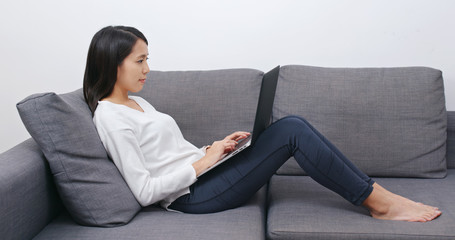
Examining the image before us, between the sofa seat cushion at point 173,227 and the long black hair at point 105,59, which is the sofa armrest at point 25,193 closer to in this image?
the sofa seat cushion at point 173,227

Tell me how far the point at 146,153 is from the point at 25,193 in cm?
43

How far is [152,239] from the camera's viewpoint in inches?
54.3

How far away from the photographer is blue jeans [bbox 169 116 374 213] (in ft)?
5.13

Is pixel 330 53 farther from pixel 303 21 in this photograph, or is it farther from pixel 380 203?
pixel 380 203

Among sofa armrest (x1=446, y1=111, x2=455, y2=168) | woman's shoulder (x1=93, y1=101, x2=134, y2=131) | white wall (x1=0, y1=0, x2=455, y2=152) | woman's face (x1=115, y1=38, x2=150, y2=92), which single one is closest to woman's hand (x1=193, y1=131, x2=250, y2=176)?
woman's shoulder (x1=93, y1=101, x2=134, y2=131)

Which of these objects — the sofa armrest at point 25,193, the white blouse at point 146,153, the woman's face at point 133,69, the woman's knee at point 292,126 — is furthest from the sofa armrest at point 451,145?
the sofa armrest at point 25,193

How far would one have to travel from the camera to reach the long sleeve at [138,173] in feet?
4.94

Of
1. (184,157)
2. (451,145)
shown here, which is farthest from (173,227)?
(451,145)

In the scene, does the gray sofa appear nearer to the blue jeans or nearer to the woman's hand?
the blue jeans

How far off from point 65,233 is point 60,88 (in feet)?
4.05

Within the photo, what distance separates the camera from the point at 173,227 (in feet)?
4.79

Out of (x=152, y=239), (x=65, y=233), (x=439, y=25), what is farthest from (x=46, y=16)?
(x=439, y=25)

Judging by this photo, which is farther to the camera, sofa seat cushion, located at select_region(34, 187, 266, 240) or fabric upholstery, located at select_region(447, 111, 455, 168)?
fabric upholstery, located at select_region(447, 111, 455, 168)

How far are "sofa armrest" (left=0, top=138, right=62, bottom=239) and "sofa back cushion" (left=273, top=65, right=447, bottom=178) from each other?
3.36 feet
